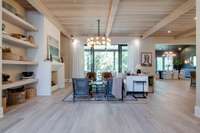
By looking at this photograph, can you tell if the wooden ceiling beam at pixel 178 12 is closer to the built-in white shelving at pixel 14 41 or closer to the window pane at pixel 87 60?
the built-in white shelving at pixel 14 41

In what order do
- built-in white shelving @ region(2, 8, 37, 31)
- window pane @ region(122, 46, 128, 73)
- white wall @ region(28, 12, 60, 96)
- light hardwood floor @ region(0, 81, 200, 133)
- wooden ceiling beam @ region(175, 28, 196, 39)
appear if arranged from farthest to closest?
window pane @ region(122, 46, 128, 73) → wooden ceiling beam @ region(175, 28, 196, 39) → white wall @ region(28, 12, 60, 96) → built-in white shelving @ region(2, 8, 37, 31) → light hardwood floor @ region(0, 81, 200, 133)

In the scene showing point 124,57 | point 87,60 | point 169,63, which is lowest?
point 169,63

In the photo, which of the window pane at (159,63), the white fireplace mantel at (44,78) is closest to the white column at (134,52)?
the white fireplace mantel at (44,78)

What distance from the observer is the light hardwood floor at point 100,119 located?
3.97 meters

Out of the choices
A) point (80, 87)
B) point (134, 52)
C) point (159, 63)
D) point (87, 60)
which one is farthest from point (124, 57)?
point (80, 87)

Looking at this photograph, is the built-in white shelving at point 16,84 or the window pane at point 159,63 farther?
the window pane at point 159,63

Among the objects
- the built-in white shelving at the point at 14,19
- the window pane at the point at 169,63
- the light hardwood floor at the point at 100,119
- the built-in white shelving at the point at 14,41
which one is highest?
the built-in white shelving at the point at 14,19

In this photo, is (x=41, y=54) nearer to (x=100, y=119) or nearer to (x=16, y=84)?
(x=16, y=84)

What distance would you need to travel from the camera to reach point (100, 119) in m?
4.73

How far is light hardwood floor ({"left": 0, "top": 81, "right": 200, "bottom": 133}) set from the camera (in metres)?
3.97

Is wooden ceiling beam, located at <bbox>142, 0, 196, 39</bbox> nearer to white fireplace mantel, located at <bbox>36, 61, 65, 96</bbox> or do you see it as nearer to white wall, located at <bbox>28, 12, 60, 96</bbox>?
white wall, located at <bbox>28, 12, 60, 96</bbox>

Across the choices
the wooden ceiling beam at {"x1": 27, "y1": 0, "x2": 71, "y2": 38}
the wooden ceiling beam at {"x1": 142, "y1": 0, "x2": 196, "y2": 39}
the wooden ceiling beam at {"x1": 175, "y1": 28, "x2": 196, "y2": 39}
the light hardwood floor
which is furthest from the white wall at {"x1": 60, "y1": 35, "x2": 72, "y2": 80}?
the light hardwood floor

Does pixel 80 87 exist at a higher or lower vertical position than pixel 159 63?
lower

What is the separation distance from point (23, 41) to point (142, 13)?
461cm
